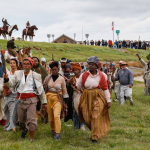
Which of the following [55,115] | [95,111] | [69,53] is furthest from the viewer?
[69,53]

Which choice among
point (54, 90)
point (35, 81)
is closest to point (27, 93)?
point (35, 81)

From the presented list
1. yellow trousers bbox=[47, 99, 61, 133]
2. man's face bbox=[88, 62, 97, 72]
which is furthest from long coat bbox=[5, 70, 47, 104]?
man's face bbox=[88, 62, 97, 72]

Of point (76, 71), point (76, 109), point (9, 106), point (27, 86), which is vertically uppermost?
point (76, 71)

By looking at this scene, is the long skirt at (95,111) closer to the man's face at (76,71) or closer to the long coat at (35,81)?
the long coat at (35,81)

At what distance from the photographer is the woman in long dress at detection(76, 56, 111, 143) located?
18.7 feet

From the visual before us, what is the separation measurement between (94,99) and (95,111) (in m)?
0.29

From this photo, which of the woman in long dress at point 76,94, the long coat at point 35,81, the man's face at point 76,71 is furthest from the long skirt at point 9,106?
the man's face at point 76,71

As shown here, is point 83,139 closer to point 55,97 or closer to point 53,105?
point 53,105

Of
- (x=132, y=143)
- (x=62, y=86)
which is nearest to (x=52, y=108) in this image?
(x=62, y=86)

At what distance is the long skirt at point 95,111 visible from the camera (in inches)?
223

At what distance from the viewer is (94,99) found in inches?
228

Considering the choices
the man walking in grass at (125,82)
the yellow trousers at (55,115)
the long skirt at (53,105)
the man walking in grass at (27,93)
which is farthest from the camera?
the man walking in grass at (125,82)

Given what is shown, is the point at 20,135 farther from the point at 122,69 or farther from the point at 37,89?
the point at 122,69

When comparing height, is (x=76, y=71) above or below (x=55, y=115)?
above
